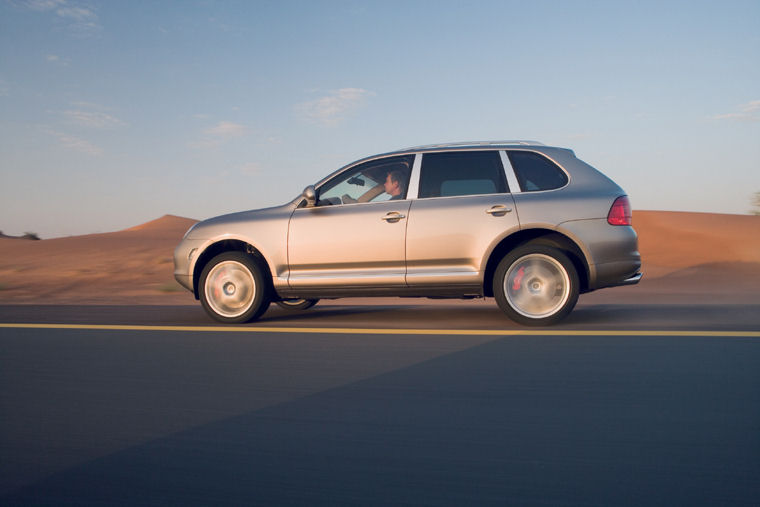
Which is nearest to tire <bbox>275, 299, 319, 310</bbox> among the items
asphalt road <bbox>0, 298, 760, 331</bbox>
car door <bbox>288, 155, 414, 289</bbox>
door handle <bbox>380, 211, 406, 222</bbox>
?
asphalt road <bbox>0, 298, 760, 331</bbox>

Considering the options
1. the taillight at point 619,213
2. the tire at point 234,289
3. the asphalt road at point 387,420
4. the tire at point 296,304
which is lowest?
the asphalt road at point 387,420

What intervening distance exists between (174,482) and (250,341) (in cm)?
342

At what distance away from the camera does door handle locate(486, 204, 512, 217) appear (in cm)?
707

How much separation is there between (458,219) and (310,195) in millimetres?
1654

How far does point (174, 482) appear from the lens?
2.92m

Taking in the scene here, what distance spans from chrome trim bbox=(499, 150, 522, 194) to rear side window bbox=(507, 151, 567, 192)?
32 mm

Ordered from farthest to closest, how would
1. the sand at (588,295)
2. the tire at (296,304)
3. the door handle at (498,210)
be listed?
the sand at (588,295) → the tire at (296,304) → the door handle at (498,210)

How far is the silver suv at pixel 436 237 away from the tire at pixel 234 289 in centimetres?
1

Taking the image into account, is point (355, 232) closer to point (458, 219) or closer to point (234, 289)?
Answer: point (458, 219)

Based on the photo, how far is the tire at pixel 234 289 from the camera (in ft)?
25.5

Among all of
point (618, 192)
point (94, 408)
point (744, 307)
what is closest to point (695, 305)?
point (744, 307)

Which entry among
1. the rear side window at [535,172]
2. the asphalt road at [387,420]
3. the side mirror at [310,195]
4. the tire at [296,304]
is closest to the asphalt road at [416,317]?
the tire at [296,304]

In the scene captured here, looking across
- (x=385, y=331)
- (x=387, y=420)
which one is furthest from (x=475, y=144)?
(x=387, y=420)

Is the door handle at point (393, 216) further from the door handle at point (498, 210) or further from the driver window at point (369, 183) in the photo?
the door handle at point (498, 210)
